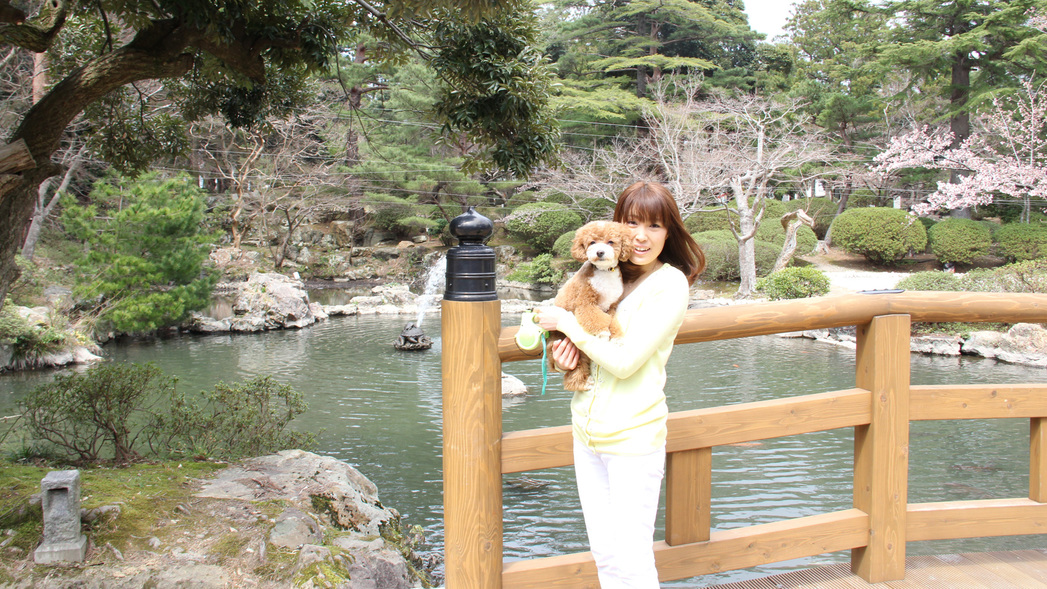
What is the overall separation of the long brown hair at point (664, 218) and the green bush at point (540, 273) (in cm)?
1680

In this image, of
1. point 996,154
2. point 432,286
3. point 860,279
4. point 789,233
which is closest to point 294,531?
point 789,233

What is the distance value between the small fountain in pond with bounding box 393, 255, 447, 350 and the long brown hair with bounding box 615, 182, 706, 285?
6304mm

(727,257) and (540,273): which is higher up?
(727,257)

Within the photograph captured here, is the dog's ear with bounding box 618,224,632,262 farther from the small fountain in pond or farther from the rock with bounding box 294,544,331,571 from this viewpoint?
the small fountain in pond

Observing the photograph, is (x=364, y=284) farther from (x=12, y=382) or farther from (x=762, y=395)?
(x=762, y=395)

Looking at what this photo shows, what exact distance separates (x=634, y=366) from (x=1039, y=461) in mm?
1731

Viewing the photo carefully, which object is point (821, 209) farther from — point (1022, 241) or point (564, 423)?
point (564, 423)

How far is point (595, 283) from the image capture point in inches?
64.4

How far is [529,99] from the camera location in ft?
13.3

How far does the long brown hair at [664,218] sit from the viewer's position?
1.64 meters

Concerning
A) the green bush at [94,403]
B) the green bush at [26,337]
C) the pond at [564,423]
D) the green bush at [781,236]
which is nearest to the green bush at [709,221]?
the green bush at [781,236]

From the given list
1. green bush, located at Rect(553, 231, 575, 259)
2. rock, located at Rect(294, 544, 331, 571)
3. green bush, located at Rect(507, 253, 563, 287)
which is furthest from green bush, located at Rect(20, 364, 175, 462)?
green bush, located at Rect(553, 231, 575, 259)

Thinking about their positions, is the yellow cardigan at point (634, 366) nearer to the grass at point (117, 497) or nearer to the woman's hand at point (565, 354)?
the woman's hand at point (565, 354)

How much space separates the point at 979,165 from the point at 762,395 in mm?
11106
